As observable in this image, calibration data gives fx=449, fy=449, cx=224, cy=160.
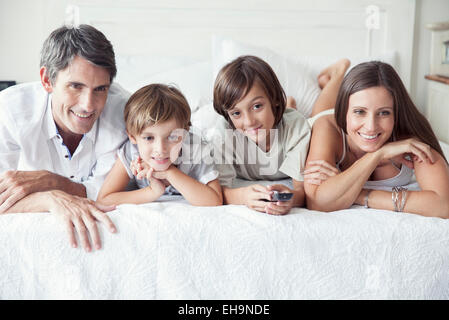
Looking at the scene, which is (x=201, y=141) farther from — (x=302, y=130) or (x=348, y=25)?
(x=348, y=25)

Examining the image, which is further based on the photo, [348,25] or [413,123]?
[348,25]

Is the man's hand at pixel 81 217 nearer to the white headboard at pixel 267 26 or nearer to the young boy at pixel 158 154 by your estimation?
the young boy at pixel 158 154

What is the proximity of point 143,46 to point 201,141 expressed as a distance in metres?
1.54

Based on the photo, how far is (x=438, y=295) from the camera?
107 centimetres

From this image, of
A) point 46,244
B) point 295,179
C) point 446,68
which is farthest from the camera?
point 446,68

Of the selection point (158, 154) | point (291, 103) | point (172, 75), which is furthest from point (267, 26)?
point (158, 154)

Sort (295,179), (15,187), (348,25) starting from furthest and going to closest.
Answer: (348,25), (295,179), (15,187)

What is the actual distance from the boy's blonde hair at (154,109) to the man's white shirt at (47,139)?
0.53 ft

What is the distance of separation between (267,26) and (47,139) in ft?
5.66

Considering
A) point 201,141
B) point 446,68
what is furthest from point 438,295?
point 446,68

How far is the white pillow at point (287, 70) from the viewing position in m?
2.34

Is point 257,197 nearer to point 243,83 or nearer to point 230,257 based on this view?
point 230,257

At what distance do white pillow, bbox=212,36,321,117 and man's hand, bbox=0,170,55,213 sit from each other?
139cm

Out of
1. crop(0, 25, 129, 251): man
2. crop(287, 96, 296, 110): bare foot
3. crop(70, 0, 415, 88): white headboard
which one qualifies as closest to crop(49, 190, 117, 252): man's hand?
crop(0, 25, 129, 251): man
